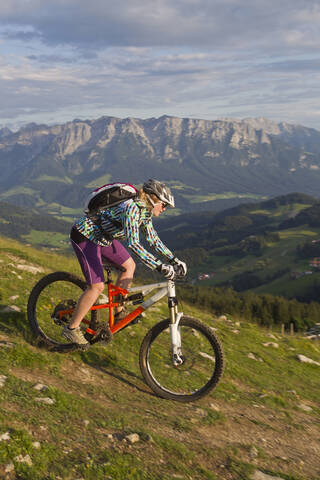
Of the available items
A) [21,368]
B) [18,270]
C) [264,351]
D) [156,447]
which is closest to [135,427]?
[156,447]

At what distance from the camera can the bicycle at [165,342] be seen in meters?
7.41

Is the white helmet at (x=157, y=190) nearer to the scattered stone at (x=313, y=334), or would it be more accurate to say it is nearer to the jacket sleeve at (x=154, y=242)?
the jacket sleeve at (x=154, y=242)

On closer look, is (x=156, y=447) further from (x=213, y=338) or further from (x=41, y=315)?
(x=41, y=315)

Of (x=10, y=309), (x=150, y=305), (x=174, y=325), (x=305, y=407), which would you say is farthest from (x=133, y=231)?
(x=305, y=407)

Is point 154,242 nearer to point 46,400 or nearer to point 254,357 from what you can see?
point 46,400

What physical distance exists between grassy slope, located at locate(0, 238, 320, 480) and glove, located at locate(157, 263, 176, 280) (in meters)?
2.41

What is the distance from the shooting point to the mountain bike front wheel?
7344 mm

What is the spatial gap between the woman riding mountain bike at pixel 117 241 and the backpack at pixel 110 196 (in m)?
0.10

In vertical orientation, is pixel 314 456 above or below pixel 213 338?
below

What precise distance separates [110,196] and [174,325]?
278cm

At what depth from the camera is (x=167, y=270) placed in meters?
6.85

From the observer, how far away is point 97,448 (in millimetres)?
5105

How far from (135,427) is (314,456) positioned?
306 cm

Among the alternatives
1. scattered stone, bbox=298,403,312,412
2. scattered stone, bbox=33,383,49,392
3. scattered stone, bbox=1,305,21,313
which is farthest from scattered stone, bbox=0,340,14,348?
scattered stone, bbox=298,403,312,412
